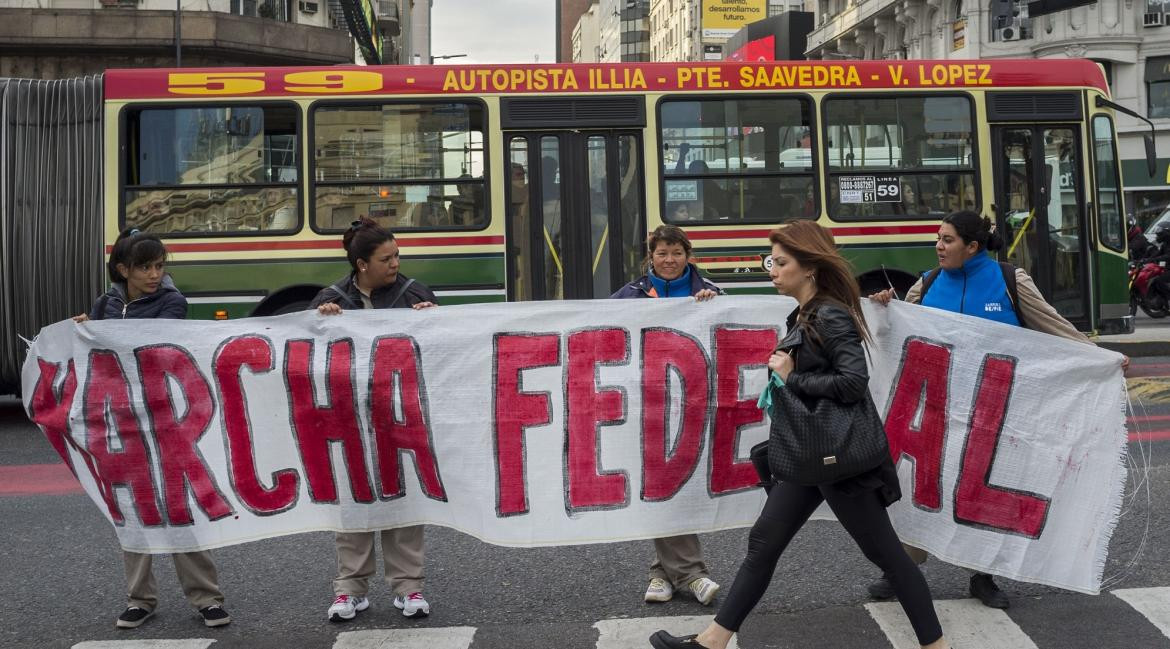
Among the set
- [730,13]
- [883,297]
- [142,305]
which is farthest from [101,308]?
[730,13]

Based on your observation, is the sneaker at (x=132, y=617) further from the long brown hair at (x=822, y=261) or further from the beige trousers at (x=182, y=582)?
the long brown hair at (x=822, y=261)

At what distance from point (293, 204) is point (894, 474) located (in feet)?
26.4

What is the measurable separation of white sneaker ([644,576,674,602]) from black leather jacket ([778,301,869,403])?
1392 mm

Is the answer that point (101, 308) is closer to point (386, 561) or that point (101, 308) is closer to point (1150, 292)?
point (386, 561)

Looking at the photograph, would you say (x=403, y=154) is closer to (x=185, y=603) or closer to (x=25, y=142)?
(x=25, y=142)

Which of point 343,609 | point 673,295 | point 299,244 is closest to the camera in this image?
point 343,609

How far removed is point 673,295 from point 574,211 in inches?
235

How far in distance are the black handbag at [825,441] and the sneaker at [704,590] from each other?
1.08m

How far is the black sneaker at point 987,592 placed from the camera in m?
5.10

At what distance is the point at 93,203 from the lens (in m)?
11.2

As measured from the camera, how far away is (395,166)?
1130 cm

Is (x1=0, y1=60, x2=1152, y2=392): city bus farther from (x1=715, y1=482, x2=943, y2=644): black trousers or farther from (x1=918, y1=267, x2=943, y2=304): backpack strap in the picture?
(x1=715, y1=482, x2=943, y2=644): black trousers

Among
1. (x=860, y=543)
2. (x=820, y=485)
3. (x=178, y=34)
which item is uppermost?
(x=178, y=34)

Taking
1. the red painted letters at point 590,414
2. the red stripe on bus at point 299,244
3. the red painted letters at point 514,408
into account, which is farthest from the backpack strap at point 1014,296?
the red stripe on bus at point 299,244
